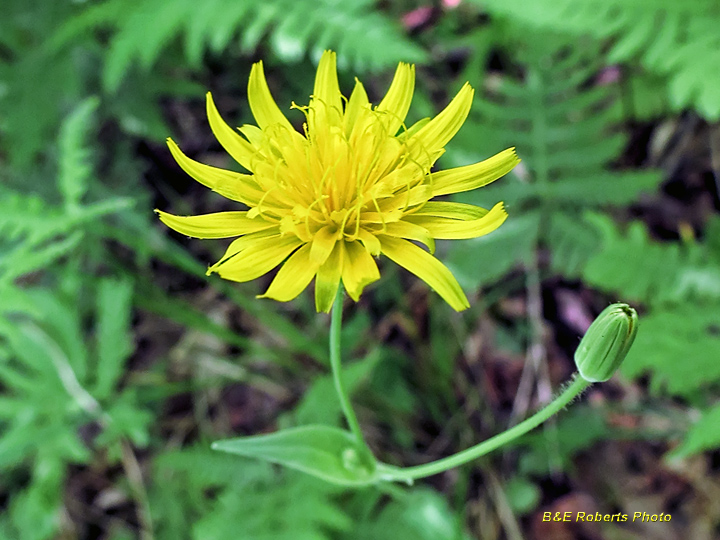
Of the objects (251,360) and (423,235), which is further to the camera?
(251,360)

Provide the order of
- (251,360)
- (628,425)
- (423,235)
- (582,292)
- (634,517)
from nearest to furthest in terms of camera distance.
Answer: (423,235) < (634,517) < (628,425) < (582,292) < (251,360)

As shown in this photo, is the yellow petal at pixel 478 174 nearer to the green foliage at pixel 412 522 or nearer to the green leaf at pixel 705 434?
the green leaf at pixel 705 434

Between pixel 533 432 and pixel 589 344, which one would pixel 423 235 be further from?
pixel 533 432

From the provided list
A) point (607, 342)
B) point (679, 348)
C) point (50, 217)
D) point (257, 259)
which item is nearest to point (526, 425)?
point (607, 342)

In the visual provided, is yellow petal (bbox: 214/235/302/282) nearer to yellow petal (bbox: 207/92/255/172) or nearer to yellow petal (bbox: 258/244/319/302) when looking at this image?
yellow petal (bbox: 258/244/319/302)

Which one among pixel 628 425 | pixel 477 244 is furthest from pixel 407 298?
pixel 628 425

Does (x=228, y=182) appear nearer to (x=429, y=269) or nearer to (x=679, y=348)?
(x=429, y=269)
